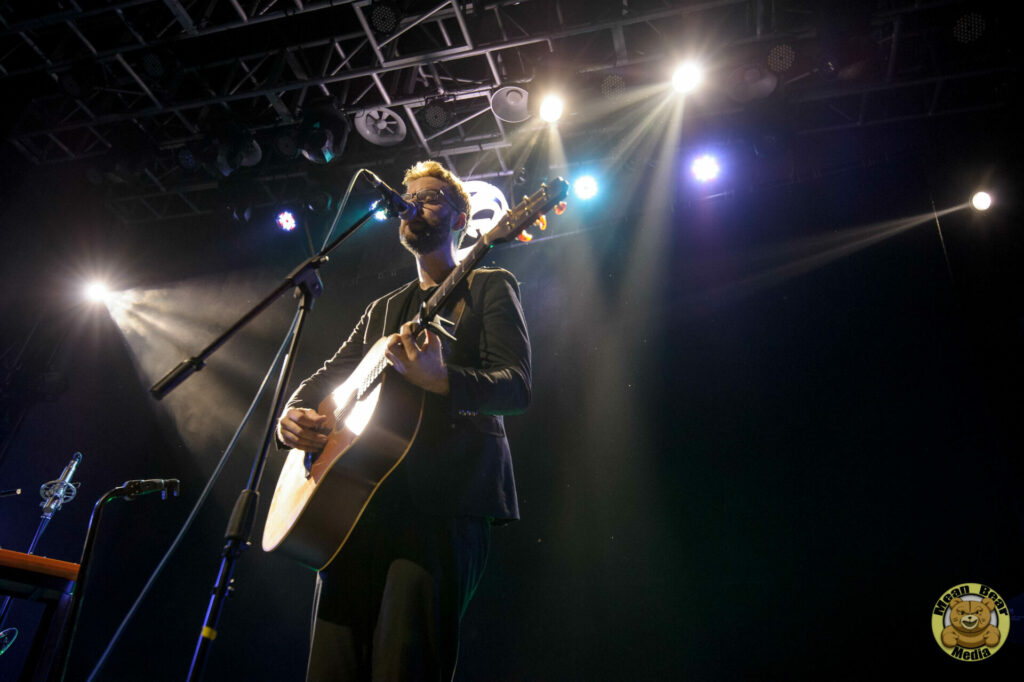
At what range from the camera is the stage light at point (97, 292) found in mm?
8008

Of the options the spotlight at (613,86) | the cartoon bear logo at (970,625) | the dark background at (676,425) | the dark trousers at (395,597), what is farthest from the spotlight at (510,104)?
the cartoon bear logo at (970,625)

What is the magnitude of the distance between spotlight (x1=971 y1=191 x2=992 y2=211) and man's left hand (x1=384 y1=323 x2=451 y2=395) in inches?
257

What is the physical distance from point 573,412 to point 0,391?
764 cm

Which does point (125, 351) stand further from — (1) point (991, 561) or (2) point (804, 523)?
(1) point (991, 561)

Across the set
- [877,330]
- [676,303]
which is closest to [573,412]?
[676,303]

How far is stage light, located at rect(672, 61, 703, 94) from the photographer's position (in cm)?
569

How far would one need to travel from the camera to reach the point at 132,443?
6.91 metres

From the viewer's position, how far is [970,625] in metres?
4.07

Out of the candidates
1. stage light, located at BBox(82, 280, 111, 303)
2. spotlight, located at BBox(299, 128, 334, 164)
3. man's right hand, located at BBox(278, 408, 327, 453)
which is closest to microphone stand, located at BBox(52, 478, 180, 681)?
man's right hand, located at BBox(278, 408, 327, 453)

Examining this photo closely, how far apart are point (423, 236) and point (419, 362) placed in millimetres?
1118

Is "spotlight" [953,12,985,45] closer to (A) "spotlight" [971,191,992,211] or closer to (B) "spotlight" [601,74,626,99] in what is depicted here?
(A) "spotlight" [971,191,992,211]

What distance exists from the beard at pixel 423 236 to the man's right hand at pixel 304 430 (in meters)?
1.00

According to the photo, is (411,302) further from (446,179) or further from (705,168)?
(705,168)

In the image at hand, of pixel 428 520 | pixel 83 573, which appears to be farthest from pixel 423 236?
pixel 83 573
